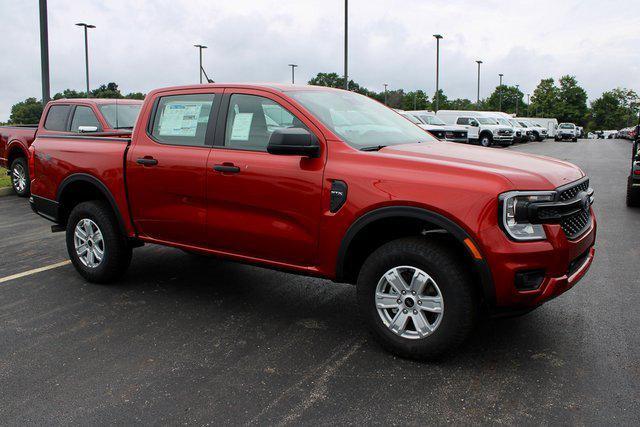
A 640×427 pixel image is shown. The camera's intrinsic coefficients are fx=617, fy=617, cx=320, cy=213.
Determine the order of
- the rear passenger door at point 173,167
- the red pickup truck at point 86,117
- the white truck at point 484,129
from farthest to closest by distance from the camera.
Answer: the white truck at point 484,129
the red pickup truck at point 86,117
the rear passenger door at point 173,167

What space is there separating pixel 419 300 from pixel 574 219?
1.15 meters

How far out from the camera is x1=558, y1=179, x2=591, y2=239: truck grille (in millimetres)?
3852

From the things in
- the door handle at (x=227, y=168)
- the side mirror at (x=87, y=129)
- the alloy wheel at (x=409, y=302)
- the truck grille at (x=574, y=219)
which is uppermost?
the side mirror at (x=87, y=129)

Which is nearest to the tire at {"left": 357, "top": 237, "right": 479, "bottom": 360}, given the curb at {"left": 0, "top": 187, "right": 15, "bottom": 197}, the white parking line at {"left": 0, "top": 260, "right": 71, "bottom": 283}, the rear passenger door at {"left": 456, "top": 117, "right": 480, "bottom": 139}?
the white parking line at {"left": 0, "top": 260, "right": 71, "bottom": 283}

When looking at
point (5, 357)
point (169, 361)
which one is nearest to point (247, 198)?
point (169, 361)

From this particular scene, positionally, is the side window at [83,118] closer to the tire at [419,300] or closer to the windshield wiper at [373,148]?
the windshield wiper at [373,148]

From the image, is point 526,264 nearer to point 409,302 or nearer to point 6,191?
point 409,302

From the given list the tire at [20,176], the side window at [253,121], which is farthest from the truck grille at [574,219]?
the tire at [20,176]

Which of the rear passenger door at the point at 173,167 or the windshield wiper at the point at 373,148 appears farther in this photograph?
the rear passenger door at the point at 173,167

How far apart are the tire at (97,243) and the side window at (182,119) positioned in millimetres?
Answer: 980

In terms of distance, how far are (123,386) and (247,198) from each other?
5.26ft

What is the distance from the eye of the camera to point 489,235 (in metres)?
3.63

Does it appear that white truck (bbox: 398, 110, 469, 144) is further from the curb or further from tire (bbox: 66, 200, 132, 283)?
tire (bbox: 66, 200, 132, 283)

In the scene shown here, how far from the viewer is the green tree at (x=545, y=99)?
118m
